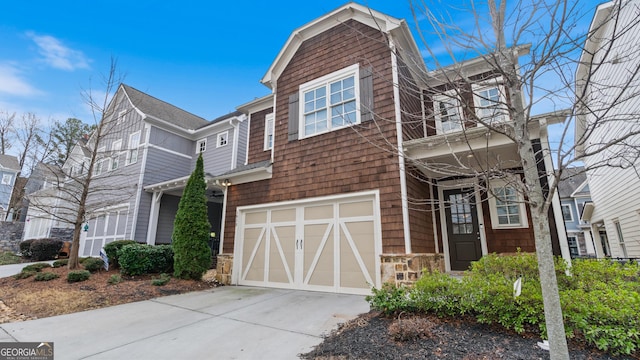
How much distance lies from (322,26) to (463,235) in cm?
643

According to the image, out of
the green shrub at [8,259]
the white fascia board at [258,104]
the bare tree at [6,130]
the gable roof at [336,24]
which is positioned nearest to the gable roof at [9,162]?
the bare tree at [6,130]

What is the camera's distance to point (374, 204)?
594 cm

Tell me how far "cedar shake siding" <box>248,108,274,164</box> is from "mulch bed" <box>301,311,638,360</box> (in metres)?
6.73

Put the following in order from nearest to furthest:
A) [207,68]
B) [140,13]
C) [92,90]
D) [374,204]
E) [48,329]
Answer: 1. [48,329]
2. [374,204]
3. [92,90]
4. [140,13]
5. [207,68]

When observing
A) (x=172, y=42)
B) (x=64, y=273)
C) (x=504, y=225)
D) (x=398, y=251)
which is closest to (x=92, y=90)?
(x=64, y=273)

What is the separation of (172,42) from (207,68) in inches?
74.4

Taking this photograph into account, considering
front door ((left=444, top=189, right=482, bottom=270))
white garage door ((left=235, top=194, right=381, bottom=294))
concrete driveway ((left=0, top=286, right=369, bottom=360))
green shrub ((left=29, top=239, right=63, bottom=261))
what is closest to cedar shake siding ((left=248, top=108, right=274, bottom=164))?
white garage door ((left=235, top=194, right=381, bottom=294))

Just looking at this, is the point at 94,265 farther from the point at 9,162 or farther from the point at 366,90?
the point at 9,162

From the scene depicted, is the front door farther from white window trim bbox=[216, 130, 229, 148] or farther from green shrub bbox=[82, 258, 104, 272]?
green shrub bbox=[82, 258, 104, 272]

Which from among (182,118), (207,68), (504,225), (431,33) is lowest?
(504,225)

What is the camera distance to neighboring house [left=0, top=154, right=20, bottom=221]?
23.2 metres

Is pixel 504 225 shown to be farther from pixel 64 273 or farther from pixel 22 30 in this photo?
pixel 22 30

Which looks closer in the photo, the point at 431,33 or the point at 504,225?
the point at 431,33

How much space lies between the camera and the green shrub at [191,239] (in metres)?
7.46
